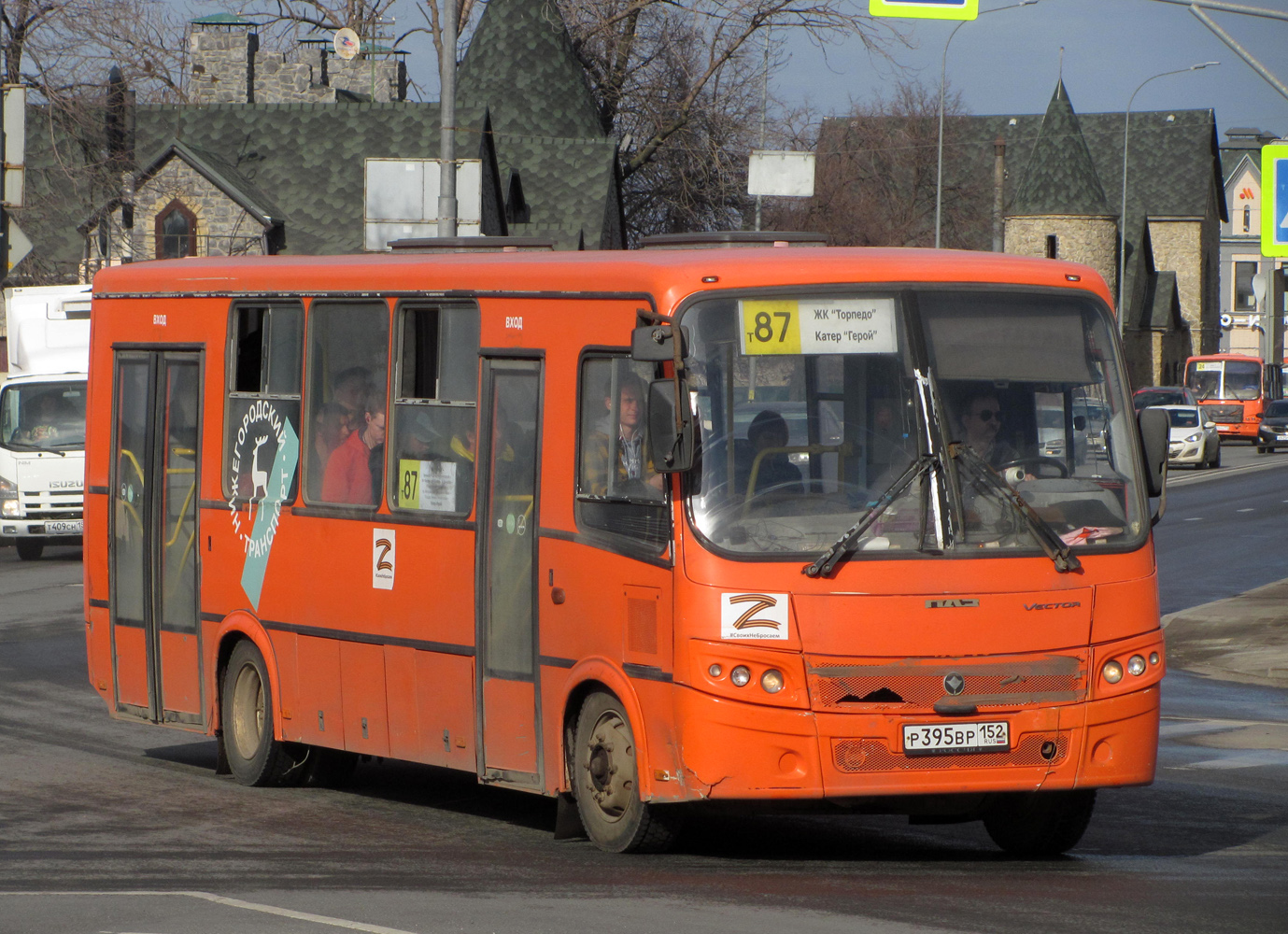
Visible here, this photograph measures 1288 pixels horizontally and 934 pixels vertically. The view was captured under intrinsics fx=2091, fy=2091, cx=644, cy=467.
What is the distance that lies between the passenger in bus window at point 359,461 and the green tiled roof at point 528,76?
150 ft

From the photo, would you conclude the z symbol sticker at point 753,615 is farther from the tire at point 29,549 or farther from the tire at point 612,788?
the tire at point 29,549

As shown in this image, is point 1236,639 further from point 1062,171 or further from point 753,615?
point 1062,171

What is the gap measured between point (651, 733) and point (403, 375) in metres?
2.70

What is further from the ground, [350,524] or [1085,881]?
[350,524]

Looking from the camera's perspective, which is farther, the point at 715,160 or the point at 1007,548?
the point at 715,160

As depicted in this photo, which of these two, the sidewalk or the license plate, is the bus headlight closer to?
the sidewalk

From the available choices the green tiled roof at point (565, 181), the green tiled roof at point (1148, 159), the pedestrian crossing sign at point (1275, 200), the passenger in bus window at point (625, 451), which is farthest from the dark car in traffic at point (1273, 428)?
the passenger in bus window at point (625, 451)

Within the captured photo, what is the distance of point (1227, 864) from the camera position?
28.2ft

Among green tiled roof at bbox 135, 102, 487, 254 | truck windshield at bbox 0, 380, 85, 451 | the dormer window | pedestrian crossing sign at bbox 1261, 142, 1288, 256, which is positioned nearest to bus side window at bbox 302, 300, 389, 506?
pedestrian crossing sign at bbox 1261, 142, 1288, 256

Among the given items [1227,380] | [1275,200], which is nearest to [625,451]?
[1275,200]

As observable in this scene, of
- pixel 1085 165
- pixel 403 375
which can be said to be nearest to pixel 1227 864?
pixel 403 375

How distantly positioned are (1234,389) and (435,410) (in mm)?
67253

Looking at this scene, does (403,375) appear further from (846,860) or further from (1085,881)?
(1085,881)

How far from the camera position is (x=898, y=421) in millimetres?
8453
